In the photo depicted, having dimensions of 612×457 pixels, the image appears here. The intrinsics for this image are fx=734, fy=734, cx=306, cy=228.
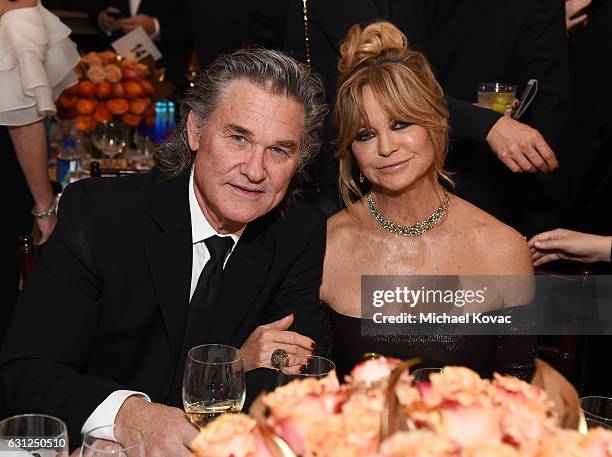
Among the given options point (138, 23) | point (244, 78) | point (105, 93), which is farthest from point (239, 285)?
point (138, 23)

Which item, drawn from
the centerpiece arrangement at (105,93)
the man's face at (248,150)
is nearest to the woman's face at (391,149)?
the man's face at (248,150)

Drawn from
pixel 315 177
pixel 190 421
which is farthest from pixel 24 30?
pixel 190 421

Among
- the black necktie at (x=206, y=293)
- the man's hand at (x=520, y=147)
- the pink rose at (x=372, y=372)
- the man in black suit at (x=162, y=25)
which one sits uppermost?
the man in black suit at (x=162, y=25)

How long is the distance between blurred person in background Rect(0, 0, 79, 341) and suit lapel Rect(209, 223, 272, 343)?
4.23 feet

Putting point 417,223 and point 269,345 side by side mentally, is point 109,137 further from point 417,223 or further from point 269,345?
point 269,345

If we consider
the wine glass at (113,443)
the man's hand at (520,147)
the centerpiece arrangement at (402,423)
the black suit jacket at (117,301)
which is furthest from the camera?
the man's hand at (520,147)

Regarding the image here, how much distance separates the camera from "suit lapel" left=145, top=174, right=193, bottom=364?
1845 mm

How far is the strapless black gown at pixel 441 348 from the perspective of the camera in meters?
2.30

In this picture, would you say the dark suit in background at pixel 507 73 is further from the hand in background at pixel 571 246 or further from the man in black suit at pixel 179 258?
the man in black suit at pixel 179 258

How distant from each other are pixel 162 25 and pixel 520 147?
405cm

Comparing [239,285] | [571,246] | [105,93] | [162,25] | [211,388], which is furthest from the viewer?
[162,25]

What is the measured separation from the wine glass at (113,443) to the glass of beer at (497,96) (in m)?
2.15

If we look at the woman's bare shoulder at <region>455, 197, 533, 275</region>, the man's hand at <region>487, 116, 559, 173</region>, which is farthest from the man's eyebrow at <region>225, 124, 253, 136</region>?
the man's hand at <region>487, 116, 559, 173</region>

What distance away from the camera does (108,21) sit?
5789 mm
